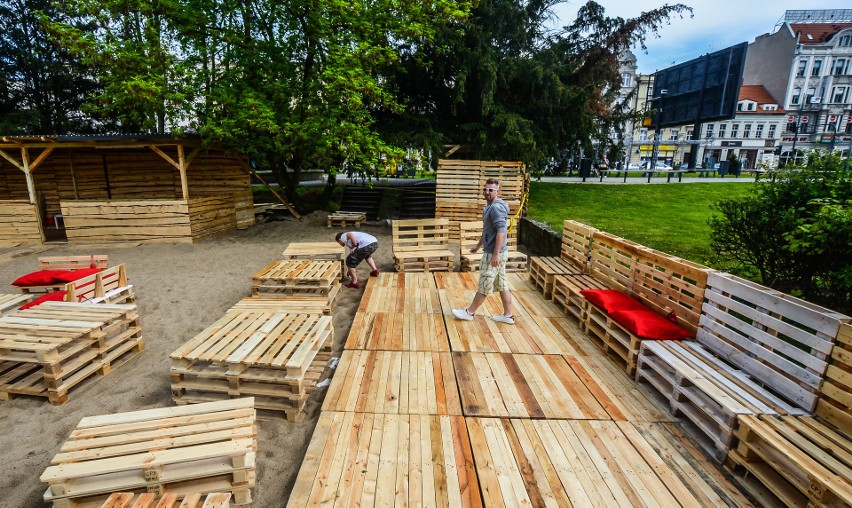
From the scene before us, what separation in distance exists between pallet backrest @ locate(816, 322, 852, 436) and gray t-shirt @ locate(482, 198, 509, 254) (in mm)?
3169

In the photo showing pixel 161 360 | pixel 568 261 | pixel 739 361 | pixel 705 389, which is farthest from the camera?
pixel 568 261

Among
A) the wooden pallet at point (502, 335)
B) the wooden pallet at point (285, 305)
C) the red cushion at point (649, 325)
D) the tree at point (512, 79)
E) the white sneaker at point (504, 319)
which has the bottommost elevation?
the wooden pallet at point (502, 335)

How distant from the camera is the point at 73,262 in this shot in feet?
23.9

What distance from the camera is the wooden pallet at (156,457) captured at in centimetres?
269

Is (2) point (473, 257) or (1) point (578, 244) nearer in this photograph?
(1) point (578, 244)

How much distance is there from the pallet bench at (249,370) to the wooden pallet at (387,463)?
52 centimetres

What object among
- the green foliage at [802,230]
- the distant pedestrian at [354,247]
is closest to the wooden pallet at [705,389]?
the green foliage at [802,230]

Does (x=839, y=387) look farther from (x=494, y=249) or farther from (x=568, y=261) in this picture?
(x=568, y=261)

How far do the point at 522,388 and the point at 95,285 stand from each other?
21.3ft

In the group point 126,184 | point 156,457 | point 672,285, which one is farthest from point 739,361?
point 126,184

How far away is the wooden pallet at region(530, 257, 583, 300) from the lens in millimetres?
6922

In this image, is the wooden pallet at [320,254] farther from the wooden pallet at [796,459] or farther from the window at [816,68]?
the window at [816,68]

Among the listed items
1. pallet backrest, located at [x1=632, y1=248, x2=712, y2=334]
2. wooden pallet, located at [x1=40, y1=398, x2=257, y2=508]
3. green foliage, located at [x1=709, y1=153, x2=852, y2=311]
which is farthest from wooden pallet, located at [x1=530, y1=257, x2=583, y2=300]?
wooden pallet, located at [x1=40, y1=398, x2=257, y2=508]

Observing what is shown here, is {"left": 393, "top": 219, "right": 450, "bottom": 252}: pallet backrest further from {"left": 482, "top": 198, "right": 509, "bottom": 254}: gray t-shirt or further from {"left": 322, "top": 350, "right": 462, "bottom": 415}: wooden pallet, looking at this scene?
{"left": 322, "top": 350, "right": 462, "bottom": 415}: wooden pallet
